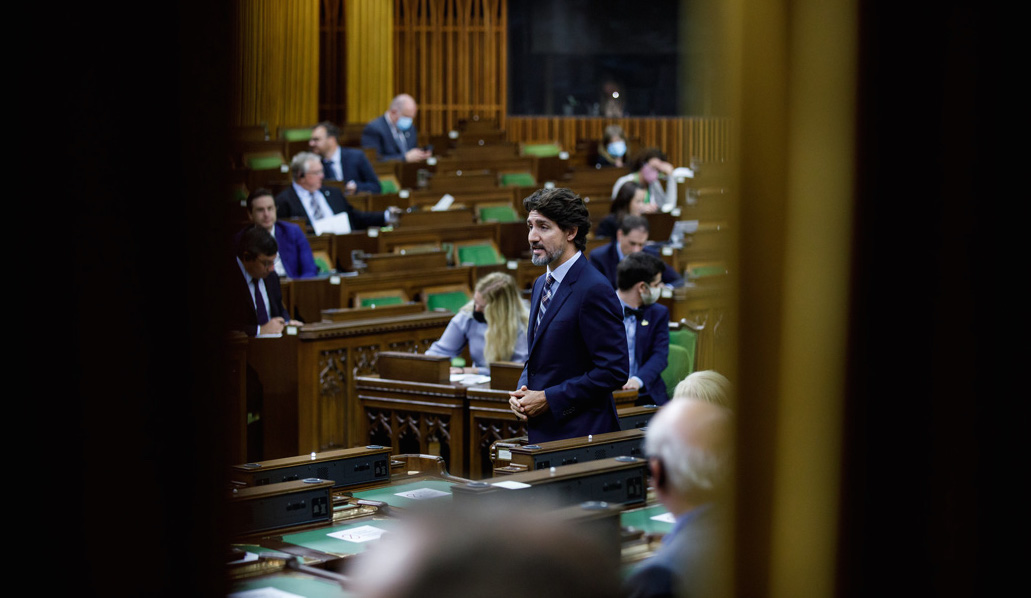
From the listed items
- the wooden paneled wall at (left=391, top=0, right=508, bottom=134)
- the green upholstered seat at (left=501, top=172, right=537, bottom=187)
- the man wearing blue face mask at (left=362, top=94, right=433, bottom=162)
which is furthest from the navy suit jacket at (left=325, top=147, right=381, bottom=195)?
the wooden paneled wall at (left=391, top=0, right=508, bottom=134)

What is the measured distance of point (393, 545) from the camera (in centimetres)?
90

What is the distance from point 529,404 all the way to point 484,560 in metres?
2.67

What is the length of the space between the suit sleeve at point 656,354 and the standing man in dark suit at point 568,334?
1.37 meters

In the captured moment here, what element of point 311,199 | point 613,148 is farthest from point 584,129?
point 311,199

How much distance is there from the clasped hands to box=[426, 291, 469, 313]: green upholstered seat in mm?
3605

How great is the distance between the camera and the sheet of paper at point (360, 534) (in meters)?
2.67

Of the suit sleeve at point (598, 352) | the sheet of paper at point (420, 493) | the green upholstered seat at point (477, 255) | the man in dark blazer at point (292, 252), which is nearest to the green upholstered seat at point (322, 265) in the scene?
the man in dark blazer at point (292, 252)

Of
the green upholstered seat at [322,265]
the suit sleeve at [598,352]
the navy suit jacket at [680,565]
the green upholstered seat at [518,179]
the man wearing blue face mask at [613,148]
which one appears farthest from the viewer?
the man wearing blue face mask at [613,148]

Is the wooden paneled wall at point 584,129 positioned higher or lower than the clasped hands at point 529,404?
higher

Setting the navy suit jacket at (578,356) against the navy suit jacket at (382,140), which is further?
the navy suit jacket at (382,140)

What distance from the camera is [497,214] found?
9.94 m

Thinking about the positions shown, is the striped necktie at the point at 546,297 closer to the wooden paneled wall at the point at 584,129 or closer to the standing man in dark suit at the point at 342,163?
the standing man in dark suit at the point at 342,163

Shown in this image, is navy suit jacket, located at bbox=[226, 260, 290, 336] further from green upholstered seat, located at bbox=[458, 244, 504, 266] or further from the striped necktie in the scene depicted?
green upholstered seat, located at bbox=[458, 244, 504, 266]

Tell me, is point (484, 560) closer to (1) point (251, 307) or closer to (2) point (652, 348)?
(2) point (652, 348)
